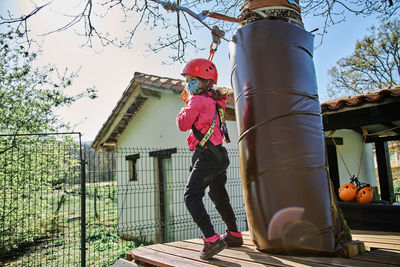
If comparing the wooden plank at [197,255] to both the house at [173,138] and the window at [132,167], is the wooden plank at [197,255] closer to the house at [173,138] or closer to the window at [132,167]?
the house at [173,138]

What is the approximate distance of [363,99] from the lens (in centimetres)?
400

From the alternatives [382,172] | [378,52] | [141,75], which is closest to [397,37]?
[378,52]

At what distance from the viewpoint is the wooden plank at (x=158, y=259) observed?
82.4 inches

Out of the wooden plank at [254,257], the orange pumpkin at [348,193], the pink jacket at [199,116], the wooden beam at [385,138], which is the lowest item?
the wooden plank at [254,257]

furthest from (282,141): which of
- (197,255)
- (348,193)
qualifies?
(348,193)

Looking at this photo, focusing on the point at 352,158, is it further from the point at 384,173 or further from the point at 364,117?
the point at 364,117

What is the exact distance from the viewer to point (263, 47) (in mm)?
2209

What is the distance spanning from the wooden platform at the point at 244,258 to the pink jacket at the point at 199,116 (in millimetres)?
913

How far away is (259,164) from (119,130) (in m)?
9.80

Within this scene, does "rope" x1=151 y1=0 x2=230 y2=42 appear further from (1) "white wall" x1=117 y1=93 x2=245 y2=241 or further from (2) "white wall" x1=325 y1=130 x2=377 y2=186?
(2) "white wall" x1=325 y1=130 x2=377 y2=186

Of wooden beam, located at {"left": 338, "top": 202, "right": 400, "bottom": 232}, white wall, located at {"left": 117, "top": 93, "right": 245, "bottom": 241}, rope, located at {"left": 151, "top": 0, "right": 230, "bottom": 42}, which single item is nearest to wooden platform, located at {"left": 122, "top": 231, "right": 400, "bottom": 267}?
wooden beam, located at {"left": 338, "top": 202, "right": 400, "bottom": 232}

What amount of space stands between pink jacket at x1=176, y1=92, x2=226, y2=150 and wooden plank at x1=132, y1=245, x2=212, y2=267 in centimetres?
93

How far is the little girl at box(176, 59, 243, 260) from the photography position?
2.28 m

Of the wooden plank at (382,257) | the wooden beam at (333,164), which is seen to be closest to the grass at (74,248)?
the wooden plank at (382,257)
